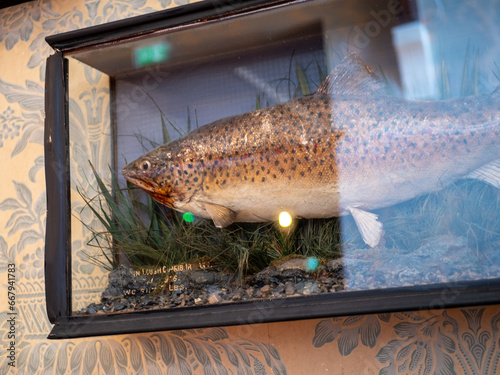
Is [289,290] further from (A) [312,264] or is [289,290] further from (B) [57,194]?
(B) [57,194]

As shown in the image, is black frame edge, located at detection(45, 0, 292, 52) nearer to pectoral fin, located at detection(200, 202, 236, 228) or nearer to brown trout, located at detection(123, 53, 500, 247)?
brown trout, located at detection(123, 53, 500, 247)

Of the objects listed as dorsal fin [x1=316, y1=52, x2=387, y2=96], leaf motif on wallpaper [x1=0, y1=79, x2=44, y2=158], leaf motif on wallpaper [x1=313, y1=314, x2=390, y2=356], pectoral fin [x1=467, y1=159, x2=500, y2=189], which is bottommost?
leaf motif on wallpaper [x1=313, y1=314, x2=390, y2=356]

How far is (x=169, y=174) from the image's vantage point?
3.33 feet

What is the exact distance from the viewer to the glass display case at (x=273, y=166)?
86 centimetres

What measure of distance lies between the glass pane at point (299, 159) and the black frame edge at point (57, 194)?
33 millimetres

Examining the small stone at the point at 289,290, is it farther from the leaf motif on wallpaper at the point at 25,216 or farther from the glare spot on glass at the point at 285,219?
the leaf motif on wallpaper at the point at 25,216

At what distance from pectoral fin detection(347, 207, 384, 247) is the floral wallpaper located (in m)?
0.16

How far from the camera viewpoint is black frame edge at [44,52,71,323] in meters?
1.02

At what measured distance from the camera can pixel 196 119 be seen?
43.6 inches

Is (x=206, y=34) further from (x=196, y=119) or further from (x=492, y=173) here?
(x=492, y=173)

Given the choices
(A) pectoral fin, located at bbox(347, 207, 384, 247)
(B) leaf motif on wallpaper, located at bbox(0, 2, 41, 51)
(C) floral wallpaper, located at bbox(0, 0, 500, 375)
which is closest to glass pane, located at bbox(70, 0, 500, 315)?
(A) pectoral fin, located at bbox(347, 207, 384, 247)

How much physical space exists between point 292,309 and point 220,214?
23cm

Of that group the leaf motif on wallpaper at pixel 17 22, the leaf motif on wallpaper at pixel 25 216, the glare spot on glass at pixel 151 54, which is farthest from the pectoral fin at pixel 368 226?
the leaf motif on wallpaper at pixel 17 22

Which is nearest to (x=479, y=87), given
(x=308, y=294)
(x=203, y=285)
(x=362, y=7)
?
(x=362, y=7)
